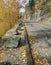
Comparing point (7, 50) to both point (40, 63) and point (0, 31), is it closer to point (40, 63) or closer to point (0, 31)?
point (40, 63)

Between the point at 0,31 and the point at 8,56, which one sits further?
the point at 0,31

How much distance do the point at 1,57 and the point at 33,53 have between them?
114 inches

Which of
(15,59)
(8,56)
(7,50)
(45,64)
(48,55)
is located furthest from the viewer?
(7,50)

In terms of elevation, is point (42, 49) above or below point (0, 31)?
above

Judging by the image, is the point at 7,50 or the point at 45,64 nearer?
the point at 45,64

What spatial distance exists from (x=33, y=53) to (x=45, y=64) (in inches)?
89.8

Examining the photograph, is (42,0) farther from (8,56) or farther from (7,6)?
(8,56)

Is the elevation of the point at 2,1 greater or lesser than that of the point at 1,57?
greater

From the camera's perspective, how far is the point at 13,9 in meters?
53.2

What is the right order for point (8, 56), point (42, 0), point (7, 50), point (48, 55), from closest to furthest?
1. point (48, 55)
2. point (8, 56)
3. point (7, 50)
4. point (42, 0)

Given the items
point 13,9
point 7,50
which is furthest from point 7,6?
point 7,50

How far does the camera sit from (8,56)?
1380 centimetres

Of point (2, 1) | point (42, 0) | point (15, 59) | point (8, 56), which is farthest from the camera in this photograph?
point (42, 0)

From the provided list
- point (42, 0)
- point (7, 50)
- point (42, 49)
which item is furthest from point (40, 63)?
point (42, 0)
